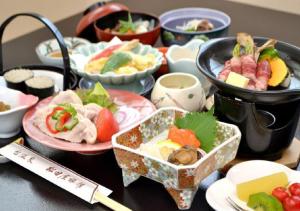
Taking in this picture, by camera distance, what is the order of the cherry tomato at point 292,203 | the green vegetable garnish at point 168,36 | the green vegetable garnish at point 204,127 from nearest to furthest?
the cherry tomato at point 292,203 < the green vegetable garnish at point 204,127 < the green vegetable garnish at point 168,36

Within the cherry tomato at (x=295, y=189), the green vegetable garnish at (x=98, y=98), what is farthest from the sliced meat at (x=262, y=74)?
the green vegetable garnish at (x=98, y=98)

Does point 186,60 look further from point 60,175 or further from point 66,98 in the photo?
point 60,175

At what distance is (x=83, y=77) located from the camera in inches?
50.6

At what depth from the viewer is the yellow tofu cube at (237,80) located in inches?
39.6

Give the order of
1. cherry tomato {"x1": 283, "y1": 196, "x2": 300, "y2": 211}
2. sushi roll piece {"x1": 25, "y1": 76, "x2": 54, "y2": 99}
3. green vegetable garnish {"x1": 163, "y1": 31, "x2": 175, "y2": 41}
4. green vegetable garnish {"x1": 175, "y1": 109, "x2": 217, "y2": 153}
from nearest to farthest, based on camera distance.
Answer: cherry tomato {"x1": 283, "y1": 196, "x2": 300, "y2": 211}
green vegetable garnish {"x1": 175, "y1": 109, "x2": 217, "y2": 153}
sushi roll piece {"x1": 25, "y1": 76, "x2": 54, "y2": 99}
green vegetable garnish {"x1": 163, "y1": 31, "x2": 175, "y2": 41}

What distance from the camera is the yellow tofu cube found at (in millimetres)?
1007

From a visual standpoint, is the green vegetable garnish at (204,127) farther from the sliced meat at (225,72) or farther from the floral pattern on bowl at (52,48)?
the floral pattern on bowl at (52,48)

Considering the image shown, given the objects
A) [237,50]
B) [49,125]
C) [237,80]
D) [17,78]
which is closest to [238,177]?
[237,80]

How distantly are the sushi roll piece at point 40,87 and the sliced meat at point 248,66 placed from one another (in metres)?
0.48

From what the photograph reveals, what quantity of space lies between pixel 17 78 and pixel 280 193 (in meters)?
0.72

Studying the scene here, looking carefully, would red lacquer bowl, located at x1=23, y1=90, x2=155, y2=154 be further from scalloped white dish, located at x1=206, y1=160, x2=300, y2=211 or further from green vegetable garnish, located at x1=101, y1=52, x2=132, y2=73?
scalloped white dish, located at x1=206, y1=160, x2=300, y2=211

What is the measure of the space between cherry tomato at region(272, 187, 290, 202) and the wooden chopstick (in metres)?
0.26

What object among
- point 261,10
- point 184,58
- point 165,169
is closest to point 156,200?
point 165,169

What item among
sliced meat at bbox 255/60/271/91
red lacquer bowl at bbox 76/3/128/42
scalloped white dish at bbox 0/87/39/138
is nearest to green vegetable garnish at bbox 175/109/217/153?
sliced meat at bbox 255/60/271/91
